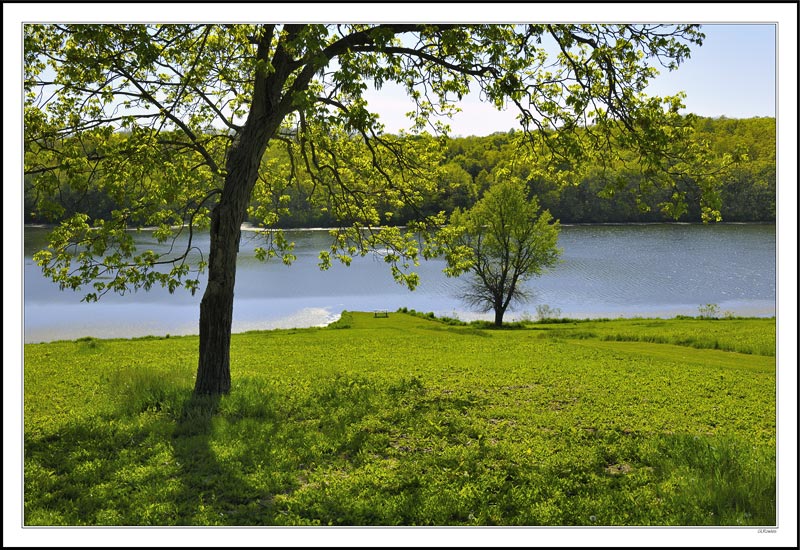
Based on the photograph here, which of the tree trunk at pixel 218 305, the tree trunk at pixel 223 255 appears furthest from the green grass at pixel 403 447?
the tree trunk at pixel 223 255

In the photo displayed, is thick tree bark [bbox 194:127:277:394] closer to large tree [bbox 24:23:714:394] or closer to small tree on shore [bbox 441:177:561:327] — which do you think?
large tree [bbox 24:23:714:394]

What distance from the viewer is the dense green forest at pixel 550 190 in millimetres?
→ 9242

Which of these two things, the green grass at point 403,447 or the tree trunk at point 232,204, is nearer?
the green grass at point 403,447

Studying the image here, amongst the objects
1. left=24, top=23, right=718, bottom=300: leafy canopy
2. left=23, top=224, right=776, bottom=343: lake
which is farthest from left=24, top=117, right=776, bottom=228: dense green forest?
left=23, top=224, right=776, bottom=343: lake

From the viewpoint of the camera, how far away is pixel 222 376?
1034 cm

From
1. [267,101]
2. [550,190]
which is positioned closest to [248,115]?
[267,101]

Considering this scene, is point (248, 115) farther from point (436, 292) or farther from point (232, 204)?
point (436, 292)

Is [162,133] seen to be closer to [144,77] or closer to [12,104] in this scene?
[144,77]

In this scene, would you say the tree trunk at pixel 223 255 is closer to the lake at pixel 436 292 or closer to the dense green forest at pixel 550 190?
the dense green forest at pixel 550 190

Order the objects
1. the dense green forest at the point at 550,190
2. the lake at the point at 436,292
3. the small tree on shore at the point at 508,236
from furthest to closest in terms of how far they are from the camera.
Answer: the small tree on shore at the point at 508,236
the lake at the point at 436,292
the dense green forest at the point at 550,190

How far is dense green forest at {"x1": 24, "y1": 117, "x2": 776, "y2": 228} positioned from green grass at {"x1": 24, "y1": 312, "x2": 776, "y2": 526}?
10.9ft

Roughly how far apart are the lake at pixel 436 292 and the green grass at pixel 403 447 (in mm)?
24577

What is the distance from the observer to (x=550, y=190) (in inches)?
2398

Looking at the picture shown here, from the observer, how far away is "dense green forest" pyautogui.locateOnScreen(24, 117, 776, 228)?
9.24 m
